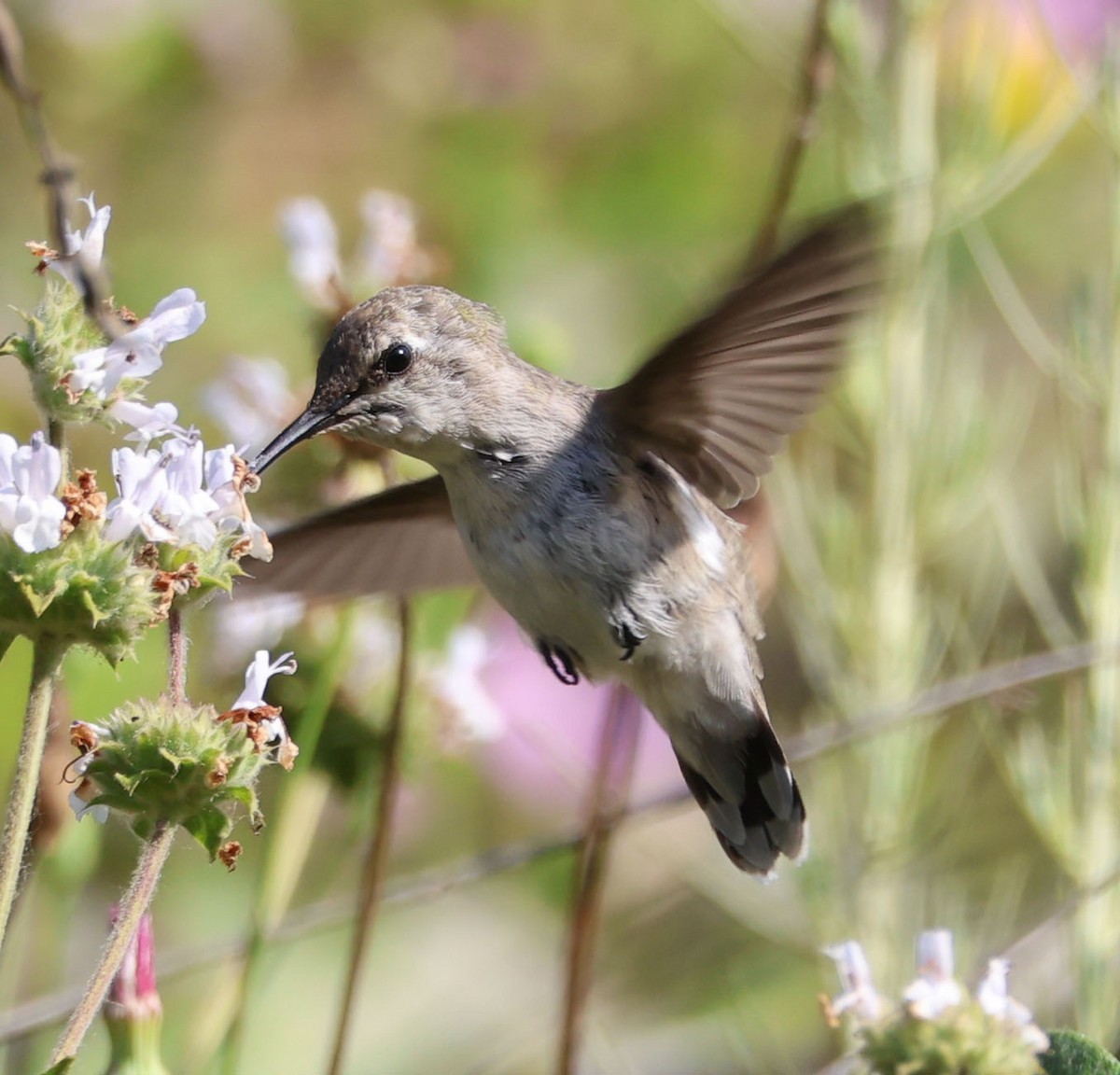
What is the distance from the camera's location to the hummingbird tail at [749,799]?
159cm

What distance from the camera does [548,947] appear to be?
2.65m

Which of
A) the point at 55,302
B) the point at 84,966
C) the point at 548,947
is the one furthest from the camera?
the point at 548,947

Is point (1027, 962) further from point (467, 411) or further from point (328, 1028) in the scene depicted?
point (328, 1028)

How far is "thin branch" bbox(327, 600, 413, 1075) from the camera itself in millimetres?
1314

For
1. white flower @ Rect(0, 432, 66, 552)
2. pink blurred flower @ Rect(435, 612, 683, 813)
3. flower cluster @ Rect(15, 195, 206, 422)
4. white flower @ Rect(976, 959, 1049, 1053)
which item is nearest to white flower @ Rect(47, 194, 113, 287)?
flower cluster @ Rect(15, 195, 206, 422)

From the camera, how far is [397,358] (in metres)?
1.40

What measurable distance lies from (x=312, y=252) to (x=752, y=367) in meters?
0.49

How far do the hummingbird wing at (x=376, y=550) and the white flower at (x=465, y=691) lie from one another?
0.11 metres

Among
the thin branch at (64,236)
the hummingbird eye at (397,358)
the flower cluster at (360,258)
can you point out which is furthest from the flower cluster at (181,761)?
the flower cluster at (360,258)

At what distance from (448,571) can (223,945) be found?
429 millimetres

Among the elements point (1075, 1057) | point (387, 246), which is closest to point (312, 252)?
point (387, 246)

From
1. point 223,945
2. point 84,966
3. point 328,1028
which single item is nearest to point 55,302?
point 223,945

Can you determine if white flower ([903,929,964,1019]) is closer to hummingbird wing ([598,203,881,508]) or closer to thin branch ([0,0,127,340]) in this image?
hummingbird wing ([598,203,881,508])

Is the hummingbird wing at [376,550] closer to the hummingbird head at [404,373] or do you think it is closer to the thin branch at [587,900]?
the hummingbird head at [404,373]
